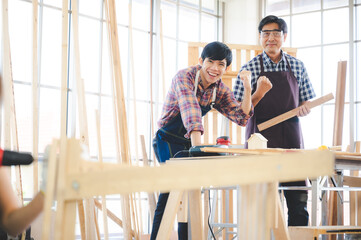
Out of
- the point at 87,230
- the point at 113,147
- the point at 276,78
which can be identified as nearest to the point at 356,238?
the point at 276,78

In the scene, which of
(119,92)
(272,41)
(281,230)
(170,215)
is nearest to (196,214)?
(170,215)

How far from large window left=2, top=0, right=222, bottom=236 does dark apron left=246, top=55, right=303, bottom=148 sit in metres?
1.37

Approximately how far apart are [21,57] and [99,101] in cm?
87

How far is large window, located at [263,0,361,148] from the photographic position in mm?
5277

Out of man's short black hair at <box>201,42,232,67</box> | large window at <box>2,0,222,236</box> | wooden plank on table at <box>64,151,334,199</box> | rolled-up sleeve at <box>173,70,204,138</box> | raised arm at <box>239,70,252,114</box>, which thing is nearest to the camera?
wooden plank on table at <box>64,151,334,199</box>

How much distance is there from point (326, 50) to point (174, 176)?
15.9ft

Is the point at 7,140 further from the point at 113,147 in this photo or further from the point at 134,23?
the point at 134,23

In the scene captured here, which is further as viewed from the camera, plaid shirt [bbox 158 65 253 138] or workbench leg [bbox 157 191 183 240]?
plaid shirt [bbox 158 65 253 138]

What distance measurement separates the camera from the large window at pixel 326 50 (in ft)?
17.3

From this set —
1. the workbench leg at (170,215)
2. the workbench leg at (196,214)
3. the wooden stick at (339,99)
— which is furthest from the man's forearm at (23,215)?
the wooden stick at (339,99)

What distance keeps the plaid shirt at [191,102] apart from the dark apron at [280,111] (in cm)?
42

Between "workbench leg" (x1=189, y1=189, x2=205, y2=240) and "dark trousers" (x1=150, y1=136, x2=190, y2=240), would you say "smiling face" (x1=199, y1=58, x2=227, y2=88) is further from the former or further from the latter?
"workbench leg" (x1=189, y1=189, x2=205, y2=240)

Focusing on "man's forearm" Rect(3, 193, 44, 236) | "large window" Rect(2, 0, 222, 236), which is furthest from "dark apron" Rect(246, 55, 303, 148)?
"man's forearm" Rect(3, 193, 44, 236)

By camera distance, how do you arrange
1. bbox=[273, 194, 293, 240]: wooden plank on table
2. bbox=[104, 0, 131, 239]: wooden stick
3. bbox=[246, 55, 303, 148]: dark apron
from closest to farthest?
bbox=[273, 194, 293, 240]: wooden plank on table < bbox=[246, 55, 303, 148]: dark apron < bbox=[104, 0, 131, 239]: wooden stick
